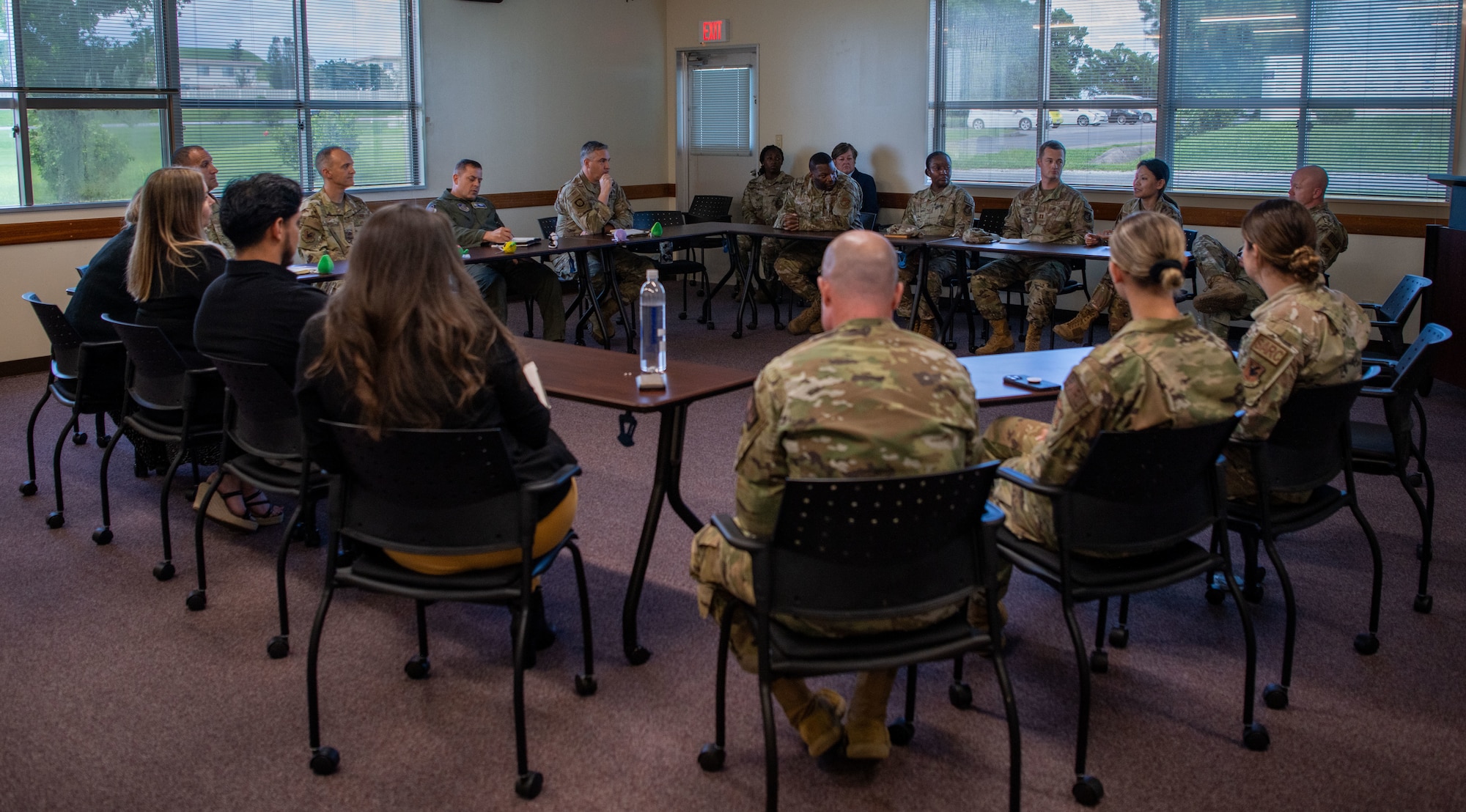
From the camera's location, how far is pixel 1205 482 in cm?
266

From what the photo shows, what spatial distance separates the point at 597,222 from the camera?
776 cm

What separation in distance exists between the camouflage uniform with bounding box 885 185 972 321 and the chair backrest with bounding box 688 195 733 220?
2052 mm

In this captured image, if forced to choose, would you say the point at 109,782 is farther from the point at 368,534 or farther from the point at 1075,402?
the point at 1075,402

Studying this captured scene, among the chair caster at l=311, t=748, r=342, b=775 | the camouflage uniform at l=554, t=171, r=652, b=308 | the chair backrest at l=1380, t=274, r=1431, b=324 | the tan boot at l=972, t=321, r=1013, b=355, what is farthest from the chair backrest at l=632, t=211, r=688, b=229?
the chair caster at l=311, t=748, r=342, b=775

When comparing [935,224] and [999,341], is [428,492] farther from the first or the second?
[935,224]

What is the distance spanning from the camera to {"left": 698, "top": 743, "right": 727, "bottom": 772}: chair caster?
2570 mm

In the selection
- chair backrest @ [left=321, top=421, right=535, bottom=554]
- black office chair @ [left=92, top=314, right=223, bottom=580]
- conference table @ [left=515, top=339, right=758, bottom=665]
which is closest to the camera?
chair backrest @ [left=321, top=421, right=535, bottom=554]

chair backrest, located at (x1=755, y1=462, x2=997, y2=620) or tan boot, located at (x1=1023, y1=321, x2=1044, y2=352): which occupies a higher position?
chair backrest, located at (x1=755, y1=462, x2=997, y2=620)

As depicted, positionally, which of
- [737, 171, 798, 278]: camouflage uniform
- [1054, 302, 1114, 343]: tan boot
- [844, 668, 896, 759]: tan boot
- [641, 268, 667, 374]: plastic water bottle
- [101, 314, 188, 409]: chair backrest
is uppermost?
[737, 171, 798, 278]: camouflage uniform

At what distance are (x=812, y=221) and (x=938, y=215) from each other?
89 centimetres

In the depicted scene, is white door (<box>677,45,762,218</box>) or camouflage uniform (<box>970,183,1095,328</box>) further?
white door (<box>677,45,762,218</box>)

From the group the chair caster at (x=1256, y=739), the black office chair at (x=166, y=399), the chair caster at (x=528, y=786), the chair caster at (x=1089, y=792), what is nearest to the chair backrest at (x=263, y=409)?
the black office chair at (x=166, y=399)

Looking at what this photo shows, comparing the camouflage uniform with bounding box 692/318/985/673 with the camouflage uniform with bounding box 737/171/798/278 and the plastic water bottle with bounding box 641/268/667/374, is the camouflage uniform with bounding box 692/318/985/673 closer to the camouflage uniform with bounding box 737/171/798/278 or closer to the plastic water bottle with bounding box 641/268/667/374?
the plastic water bottle with bounding box 641/268/667/374

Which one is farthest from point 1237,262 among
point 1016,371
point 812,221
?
point 1016,371
